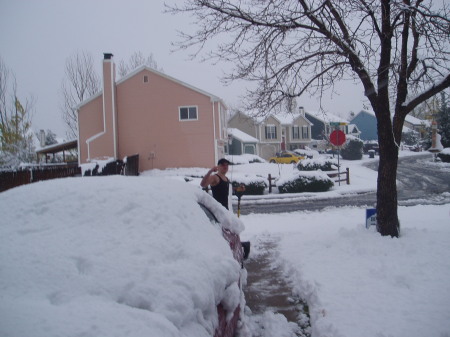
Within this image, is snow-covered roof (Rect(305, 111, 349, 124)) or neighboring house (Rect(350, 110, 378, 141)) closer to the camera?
snow-covered roof (Rect(305, 111, 349, 124))

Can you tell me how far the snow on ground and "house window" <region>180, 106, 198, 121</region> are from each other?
20407mm

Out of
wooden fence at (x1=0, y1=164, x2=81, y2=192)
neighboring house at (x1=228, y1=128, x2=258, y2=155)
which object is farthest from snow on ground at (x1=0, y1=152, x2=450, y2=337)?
neighboring house at (x1=228, y1=128, x2=258, y2=155)

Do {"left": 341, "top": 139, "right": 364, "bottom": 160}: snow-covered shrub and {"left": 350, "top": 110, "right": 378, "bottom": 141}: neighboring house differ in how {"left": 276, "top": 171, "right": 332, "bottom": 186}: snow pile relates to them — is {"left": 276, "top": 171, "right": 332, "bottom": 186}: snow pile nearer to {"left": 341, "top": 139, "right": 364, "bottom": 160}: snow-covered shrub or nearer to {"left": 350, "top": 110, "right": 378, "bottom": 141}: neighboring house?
{"left": 341, "top": 139, "right": 364, "bottom": 160}: snow-covered shrub

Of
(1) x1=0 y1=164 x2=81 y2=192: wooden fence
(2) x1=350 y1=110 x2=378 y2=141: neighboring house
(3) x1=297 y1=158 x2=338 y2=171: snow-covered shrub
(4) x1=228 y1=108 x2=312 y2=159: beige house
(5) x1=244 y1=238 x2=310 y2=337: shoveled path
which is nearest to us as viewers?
(5) x1=244 y1=238 x2=310 y2=337: shoveled path

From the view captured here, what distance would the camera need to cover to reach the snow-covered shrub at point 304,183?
681 inches

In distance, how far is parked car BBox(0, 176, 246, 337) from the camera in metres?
1.60

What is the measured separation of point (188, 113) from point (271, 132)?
25325mm

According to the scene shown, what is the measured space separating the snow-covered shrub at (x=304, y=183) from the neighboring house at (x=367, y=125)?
51.4m

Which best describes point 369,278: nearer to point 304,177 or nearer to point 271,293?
point 271,293

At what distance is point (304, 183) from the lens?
17266mm

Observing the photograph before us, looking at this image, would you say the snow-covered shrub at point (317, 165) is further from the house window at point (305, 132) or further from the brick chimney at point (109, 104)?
the house window at point (305, 132)

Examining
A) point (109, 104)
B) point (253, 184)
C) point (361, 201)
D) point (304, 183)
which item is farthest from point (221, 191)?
point (109, 104)

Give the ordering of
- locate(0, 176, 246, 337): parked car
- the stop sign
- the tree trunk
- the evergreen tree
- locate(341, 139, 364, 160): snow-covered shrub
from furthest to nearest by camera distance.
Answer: locate(341, 139, 364, 160): snow-covered shrub < the evergreen tree < the stop sign < the tree trunk < locate(0, 176, 246, 337): parked car

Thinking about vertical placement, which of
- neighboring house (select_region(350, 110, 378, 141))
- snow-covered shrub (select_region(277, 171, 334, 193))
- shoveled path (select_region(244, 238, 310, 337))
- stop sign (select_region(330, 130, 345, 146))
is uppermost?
neighboring house (select_region(350, 110, 378, 141))
